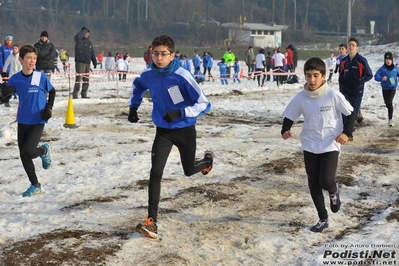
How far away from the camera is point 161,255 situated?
210 inches

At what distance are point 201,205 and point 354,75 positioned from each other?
5342 millimetres

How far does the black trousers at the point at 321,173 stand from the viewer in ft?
19.2

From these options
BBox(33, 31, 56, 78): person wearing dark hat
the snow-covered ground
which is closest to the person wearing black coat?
BBox(33, 31, 56, 78): person wearing dark hat

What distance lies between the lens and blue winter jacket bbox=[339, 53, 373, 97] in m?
11.0

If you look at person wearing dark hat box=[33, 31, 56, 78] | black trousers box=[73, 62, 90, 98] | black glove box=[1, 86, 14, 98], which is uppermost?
person wearing dark hat box=[33, 31, 56, 78]

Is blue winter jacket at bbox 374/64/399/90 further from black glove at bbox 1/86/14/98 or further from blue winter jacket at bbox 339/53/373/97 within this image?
black glove at bbox 1/86/14/98

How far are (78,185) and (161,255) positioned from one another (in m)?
2.76

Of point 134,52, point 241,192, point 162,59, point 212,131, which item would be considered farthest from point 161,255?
point 134,52

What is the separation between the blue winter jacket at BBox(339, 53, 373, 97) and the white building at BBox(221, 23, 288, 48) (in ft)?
245

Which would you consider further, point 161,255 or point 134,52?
point 134,52

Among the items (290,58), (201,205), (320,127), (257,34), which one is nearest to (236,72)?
(290,58)

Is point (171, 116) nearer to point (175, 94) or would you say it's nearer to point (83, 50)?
point (175, 94)

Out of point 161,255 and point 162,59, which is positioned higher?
point 162,59

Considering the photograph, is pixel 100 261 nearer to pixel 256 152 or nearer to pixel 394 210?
pixel 394 210
